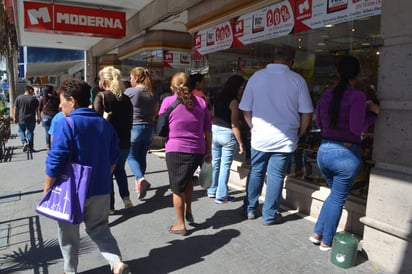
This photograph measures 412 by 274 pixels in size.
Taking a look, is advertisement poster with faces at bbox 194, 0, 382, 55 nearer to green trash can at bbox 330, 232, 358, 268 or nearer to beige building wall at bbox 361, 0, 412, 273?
beige building wall at bbox 361, 0, 412, 273

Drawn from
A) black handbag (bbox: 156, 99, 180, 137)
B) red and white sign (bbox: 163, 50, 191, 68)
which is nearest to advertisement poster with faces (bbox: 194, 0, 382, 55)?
black handbag (bbox: 156, 99, 180, 137)

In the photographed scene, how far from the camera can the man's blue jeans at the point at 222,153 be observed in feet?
15.7

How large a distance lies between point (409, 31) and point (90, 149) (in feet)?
8.77

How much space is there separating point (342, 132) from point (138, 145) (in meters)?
2.83

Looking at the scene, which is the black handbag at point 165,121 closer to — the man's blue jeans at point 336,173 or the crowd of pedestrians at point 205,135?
the crowd of pedestrians at point 205,135

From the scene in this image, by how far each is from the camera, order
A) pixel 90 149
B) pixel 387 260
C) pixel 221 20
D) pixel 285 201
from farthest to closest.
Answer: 1. pixel 221 20
2. pixel 285 201
3. pixel 387 260
4. pixel 90 149

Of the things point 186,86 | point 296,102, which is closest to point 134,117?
point 186,86

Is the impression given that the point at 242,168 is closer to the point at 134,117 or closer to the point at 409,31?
the point at 134,117

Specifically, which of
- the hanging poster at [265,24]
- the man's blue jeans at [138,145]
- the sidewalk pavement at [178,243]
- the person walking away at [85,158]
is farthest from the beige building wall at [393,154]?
the man's blue jeans at [138,145]

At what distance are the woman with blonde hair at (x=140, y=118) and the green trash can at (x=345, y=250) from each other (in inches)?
106

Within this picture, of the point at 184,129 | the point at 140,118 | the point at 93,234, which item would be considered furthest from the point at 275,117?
the point at 93,234

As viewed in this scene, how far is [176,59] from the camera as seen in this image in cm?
994

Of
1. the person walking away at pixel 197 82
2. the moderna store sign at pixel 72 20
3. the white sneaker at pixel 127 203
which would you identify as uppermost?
the moderna store sign at pixel 72 20

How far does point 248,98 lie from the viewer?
4109mm
